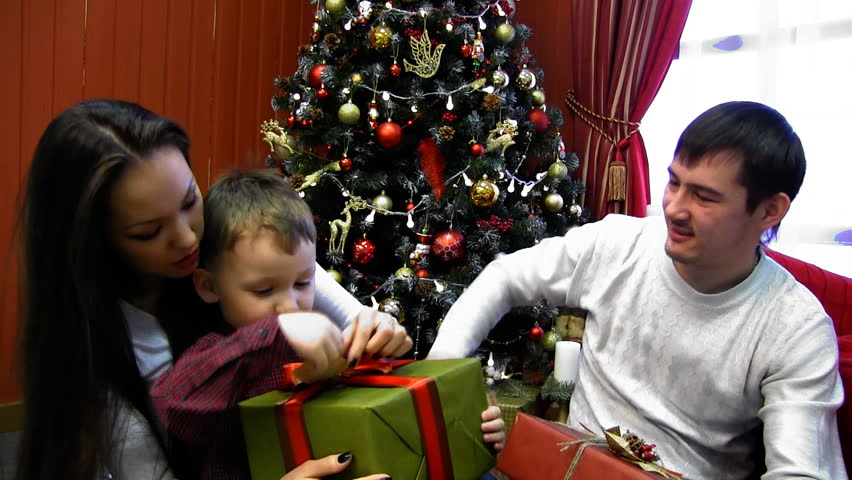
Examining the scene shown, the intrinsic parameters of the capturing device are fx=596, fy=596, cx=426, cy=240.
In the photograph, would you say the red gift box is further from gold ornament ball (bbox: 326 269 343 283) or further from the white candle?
gold ornament ball (bbox: 326 269 343 283)

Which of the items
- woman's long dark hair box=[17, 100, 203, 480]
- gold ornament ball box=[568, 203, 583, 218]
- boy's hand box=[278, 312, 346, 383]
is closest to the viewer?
boy's hand box=[278, 312, 346, 383]

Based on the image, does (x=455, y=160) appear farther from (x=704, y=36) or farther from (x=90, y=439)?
(x=90, y=439)

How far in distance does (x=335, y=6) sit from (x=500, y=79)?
0.78 m

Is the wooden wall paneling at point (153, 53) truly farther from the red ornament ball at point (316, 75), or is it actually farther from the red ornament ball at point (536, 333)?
the red ornament ball at point (536, 333)

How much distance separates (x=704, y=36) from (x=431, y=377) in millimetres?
2671

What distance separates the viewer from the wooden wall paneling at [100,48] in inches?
117

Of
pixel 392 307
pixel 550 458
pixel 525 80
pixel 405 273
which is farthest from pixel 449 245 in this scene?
pixel 550 458

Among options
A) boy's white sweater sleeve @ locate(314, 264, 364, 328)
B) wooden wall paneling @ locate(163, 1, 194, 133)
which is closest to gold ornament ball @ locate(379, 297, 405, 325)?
boy's white sweater sleeve @ locate(314, 264, 364, 328)

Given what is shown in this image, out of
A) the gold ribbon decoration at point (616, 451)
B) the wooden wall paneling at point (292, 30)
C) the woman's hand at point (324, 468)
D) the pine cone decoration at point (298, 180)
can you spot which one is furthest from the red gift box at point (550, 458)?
the wooden wall paneling at point (292, 30)

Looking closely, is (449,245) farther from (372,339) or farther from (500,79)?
(372,339)

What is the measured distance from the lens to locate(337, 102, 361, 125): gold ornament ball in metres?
2.50

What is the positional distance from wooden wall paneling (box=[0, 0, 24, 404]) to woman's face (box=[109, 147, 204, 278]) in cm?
230

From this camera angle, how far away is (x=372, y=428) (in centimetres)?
77

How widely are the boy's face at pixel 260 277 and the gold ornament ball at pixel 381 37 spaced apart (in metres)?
1.63
